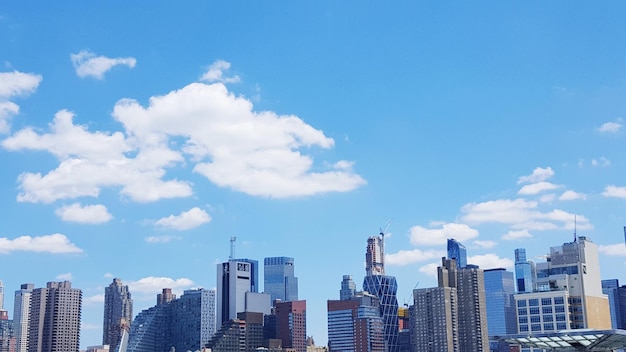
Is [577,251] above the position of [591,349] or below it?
above

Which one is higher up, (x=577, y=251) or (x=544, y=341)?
(x=577, y=251)

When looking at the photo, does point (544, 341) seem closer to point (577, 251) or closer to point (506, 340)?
point (506, 340)

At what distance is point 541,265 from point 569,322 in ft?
46.3

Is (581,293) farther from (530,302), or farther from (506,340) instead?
(506,340)

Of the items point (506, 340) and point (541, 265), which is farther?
point (541, 265)

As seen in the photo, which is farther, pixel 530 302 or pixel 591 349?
pixel 530 302

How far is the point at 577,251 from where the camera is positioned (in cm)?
14275

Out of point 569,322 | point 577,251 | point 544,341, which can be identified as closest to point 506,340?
point 544,341

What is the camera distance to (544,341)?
1686 inches

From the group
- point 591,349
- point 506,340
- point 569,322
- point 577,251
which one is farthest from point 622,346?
point 577,251

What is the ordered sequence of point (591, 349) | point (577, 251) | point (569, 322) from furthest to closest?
point (577, 251) < point (569, 322) < point (591, 349)

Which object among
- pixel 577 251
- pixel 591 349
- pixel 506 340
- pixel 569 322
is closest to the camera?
pixel 591 349

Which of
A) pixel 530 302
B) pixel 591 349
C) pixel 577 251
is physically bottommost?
pixel 591 349

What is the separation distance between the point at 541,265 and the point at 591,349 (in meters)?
107
